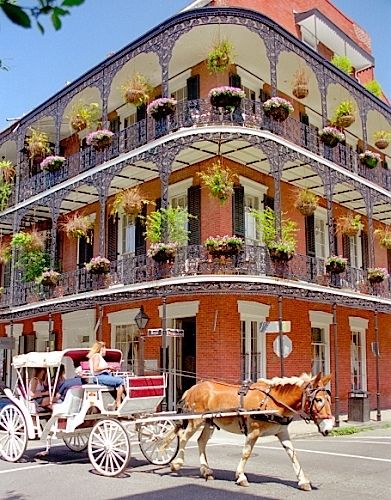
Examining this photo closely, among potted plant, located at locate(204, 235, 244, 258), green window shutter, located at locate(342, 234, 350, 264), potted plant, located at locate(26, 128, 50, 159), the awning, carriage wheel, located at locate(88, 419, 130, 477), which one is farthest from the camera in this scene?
green window shutter, located at locate(342, 234, 350, 264)

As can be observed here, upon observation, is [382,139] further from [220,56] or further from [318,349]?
[220,56]

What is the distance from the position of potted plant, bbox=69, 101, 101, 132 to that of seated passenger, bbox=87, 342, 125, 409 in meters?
11.2

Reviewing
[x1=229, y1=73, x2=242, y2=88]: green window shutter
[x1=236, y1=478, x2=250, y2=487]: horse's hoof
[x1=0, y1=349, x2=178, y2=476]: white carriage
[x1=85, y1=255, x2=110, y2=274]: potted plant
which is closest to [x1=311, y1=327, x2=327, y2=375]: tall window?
[x1=85, y1=255, x2=110, y2=274]: potted plant

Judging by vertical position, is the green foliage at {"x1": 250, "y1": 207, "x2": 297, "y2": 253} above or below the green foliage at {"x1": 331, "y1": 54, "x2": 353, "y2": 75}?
below

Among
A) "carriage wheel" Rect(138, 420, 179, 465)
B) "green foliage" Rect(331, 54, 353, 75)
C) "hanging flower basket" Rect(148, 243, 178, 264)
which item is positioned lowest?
"carriage wheel" Rect(138, 420, 179, 465)

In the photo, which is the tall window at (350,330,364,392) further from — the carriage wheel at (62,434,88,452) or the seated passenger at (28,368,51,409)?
the seated passenger at (28,368,51,409)

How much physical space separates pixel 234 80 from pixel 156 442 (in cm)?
1194

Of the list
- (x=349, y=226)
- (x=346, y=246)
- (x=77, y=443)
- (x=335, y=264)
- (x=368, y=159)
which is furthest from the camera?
(x=346, y=246)

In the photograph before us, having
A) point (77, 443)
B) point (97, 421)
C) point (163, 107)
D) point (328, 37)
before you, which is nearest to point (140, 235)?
point (163, 107)

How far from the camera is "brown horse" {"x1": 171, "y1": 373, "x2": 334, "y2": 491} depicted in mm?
7699

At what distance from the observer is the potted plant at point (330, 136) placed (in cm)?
1859

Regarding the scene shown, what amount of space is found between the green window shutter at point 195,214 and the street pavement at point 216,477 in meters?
6.79

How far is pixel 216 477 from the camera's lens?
852 centimetres

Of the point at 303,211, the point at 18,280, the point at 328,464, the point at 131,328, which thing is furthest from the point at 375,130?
the point at 328,464
